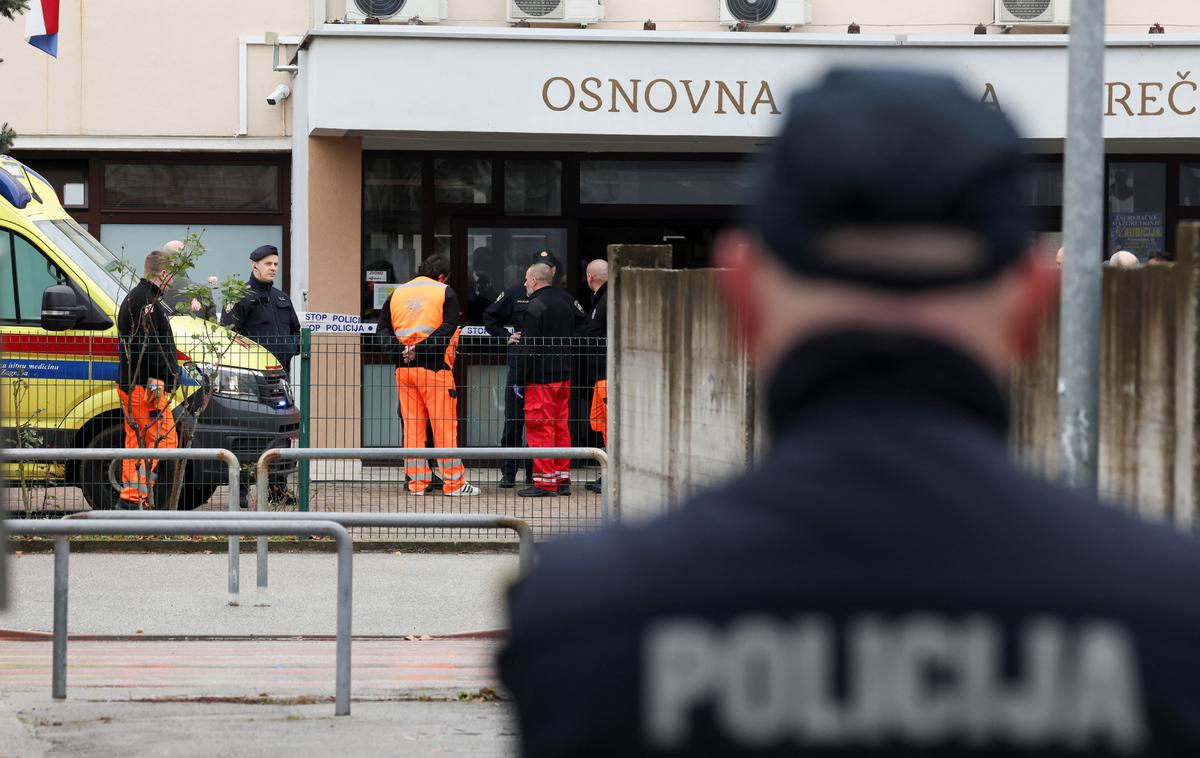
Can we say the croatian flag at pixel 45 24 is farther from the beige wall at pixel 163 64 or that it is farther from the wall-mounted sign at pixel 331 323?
the wall-mounted sign at pixel 331 323

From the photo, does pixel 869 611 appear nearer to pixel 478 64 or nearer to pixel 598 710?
pixel 598 710

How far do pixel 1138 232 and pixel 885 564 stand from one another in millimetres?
16576

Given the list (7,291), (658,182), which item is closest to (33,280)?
(7,291)

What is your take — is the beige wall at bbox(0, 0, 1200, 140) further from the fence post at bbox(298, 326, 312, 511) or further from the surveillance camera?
the fence post at bbox(298, 326, 312, 511)

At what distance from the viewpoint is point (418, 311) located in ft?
A: 46.3

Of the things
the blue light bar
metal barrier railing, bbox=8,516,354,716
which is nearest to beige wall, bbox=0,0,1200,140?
the blue light bar

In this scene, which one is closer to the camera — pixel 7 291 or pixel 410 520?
pixel 410 520

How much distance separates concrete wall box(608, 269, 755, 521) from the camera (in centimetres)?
851

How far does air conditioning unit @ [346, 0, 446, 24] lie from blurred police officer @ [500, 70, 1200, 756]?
15315 millimetres

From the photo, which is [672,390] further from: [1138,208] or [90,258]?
[1138,208]

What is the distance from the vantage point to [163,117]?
1727cm

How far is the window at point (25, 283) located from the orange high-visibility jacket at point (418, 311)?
253 centimetres

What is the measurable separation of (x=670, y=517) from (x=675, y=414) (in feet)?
25.0

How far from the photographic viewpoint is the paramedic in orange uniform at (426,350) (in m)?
13.8
